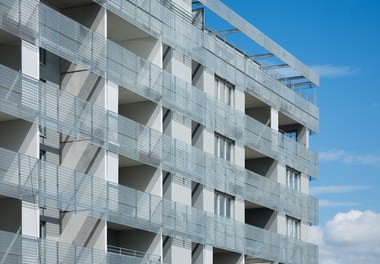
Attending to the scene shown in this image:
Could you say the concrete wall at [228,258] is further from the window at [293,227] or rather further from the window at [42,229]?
the window at [42,229]

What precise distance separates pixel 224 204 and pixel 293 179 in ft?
39.8

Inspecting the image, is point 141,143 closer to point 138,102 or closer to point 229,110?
point 138,102

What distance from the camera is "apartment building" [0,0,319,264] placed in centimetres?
3897

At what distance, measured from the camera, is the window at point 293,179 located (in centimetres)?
6744

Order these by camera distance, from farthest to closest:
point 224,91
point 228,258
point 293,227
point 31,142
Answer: point 293,227, point 224,91, point 228,258, point 31,142

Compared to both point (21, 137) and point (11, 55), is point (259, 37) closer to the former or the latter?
point (11, 55)

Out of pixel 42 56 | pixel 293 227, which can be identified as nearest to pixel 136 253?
pixel 42 56

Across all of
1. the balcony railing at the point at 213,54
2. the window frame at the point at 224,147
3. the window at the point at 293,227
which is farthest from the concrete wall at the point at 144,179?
the window at the point at 293,227

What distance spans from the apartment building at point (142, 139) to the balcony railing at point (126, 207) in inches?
3.0

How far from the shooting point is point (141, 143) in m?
48.1

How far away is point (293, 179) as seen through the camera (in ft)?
224

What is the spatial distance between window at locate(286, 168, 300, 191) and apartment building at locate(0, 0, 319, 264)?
16 centimetres

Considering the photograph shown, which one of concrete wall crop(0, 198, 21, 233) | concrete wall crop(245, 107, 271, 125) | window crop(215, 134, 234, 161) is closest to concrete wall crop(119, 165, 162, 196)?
window crop(215, 134, 234, 161)

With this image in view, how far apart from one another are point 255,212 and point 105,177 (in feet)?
72.6
